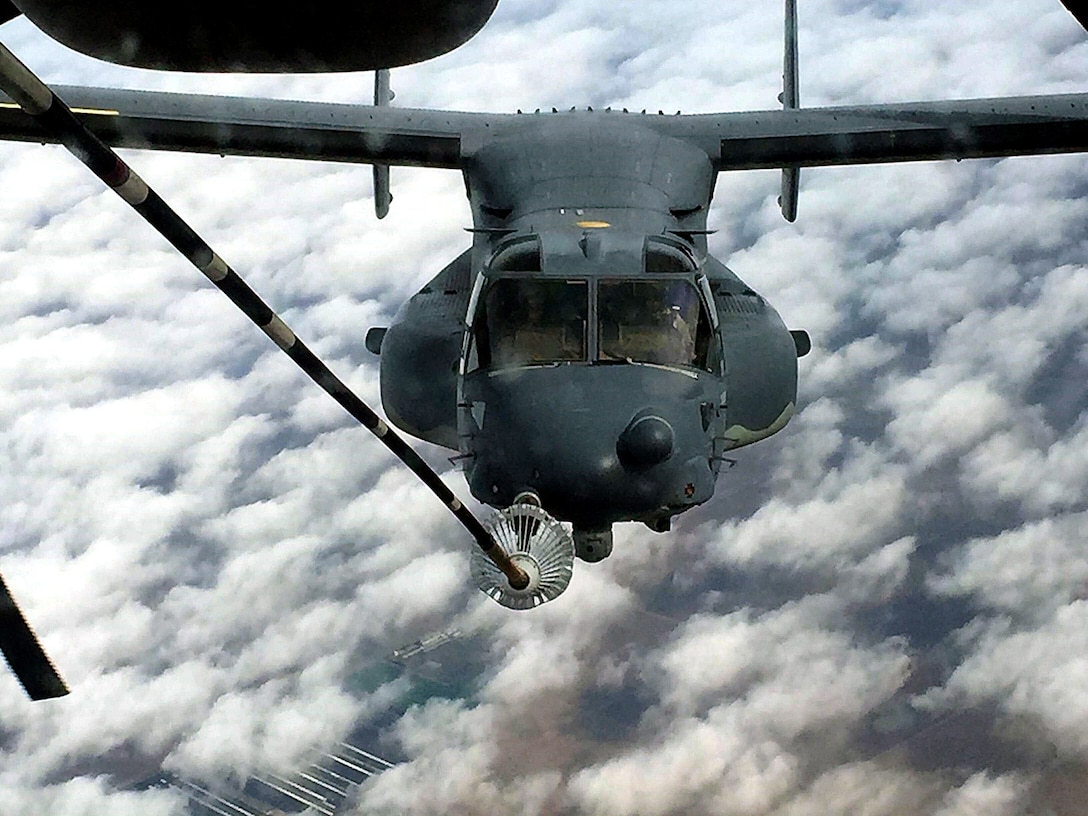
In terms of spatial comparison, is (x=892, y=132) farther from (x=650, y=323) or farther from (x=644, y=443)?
(x=644, y=443)

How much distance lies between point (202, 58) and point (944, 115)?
12059 mm

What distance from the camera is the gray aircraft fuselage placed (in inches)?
336

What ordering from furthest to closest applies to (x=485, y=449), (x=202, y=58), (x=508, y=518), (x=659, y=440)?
(x=485, y=449), (x=659, y=440), (x=508, y=518), (x=202, y=58)

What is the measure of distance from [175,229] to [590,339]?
673 cm

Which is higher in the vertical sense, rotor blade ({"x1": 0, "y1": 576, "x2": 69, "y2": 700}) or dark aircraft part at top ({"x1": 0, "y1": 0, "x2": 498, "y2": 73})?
dark aircraft part at top ({"x1": 0, "y1": 0, "x2": 498, "y2": 73})

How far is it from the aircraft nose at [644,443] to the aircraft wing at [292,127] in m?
5.51

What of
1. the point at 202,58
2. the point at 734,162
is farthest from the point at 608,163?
the point at 202,58

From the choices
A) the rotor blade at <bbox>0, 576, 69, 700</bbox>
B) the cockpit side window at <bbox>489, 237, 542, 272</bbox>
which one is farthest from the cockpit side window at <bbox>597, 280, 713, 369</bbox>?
the rotor blade at <bbox>0, 576, 69, 700</bbox>

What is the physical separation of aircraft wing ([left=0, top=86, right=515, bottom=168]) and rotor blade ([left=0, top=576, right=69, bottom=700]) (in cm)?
998

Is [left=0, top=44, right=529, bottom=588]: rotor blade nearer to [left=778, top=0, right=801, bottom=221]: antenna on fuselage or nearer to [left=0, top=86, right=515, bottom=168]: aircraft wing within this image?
[left=0, top=86, right=515, bottom=168]: aircraft wing

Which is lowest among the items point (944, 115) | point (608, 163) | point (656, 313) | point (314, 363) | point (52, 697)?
point (52, 697)

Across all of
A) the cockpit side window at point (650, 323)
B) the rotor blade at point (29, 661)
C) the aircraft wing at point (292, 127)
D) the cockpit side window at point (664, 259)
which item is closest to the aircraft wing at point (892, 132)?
the aircraft wing at point (292, 127)

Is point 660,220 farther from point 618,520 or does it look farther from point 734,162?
point 618,520

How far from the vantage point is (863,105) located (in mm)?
12914
